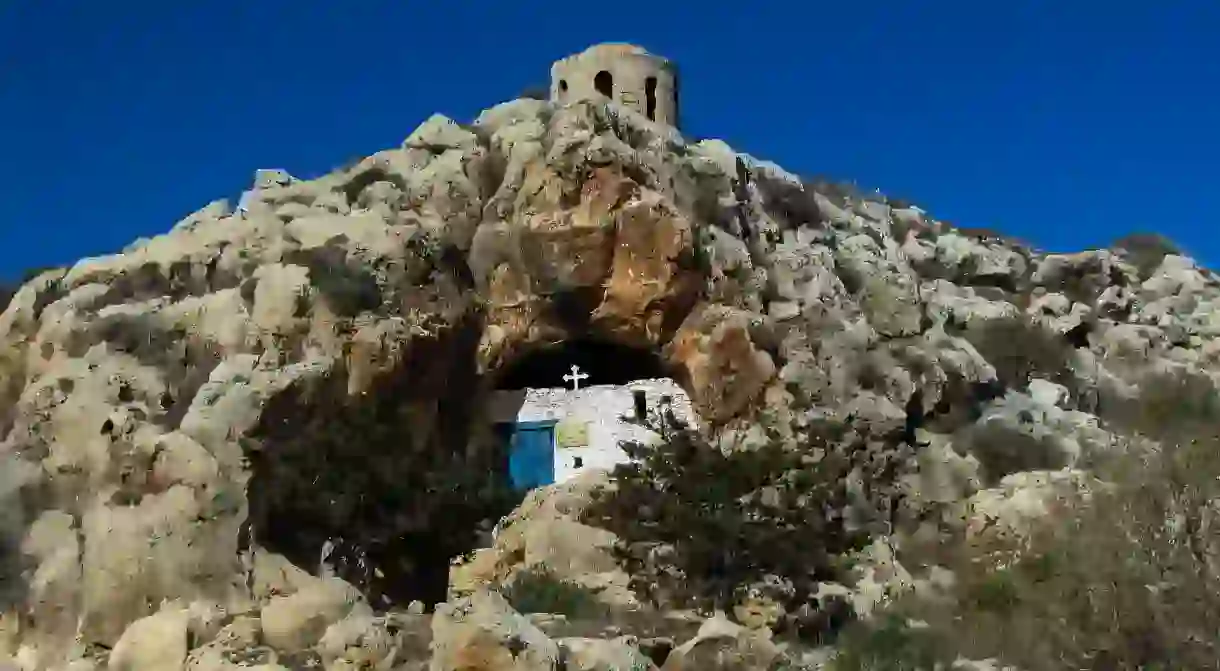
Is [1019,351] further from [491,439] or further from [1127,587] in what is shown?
[1127,587]

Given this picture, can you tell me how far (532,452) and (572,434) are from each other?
947 mm

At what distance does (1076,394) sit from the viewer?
89.2ft

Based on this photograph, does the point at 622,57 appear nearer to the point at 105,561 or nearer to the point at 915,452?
the point at 915,452

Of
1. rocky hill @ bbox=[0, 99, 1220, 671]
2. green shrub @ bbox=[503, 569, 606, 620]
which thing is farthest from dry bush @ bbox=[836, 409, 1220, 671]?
green shrub @ bbox=[503, 569, 606, 620]

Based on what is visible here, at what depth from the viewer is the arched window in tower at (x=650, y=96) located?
1091 inches

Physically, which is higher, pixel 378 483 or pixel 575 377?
Answer: pixel 575 377

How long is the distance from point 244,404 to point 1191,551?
14.2m

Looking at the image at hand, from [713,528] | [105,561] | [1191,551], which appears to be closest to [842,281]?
[713,528]

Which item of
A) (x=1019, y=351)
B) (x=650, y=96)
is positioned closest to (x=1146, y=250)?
(x=1019, y=351)

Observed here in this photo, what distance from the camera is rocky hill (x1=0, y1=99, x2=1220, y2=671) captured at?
17062 mm

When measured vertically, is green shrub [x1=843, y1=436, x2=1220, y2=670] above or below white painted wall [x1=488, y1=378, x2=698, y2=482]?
below

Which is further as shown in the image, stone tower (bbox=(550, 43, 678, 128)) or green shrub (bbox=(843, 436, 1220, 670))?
stone tower (bbox=(550, 43, 678, 128))

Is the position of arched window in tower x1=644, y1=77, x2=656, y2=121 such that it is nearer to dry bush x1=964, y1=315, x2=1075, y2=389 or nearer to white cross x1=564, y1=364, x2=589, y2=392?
white cross x1=564, y1=364, x2=589, y2=392

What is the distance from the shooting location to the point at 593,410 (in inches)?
904
